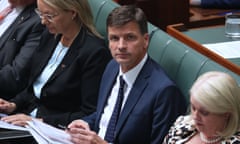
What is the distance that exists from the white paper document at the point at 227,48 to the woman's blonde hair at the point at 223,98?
75 cm

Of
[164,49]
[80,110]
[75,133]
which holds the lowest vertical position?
[80,110]

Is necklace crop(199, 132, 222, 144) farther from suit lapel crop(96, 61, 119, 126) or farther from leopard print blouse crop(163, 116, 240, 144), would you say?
suit lapel crop(96, 61, 119, 126)

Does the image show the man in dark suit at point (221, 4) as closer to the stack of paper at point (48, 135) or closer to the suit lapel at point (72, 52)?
the suit lapel at point (72, 52)

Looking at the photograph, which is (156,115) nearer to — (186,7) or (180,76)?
(180,76)

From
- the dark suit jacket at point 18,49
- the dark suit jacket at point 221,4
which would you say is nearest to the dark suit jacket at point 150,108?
the dark suit jacket at point 18,49

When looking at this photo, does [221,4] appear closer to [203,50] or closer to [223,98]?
[203,50]

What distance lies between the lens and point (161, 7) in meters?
3.47

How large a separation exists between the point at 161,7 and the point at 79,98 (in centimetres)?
120

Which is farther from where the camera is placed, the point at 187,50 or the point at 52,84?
the point at 52,84

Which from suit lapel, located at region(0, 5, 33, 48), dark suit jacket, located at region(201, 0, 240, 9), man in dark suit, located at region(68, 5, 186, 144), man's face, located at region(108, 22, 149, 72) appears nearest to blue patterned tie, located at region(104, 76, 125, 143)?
man in dark suit, located at region(68, 5, 186, 144)

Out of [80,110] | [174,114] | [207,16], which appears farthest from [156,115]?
[207,16]

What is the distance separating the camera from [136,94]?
2.04 metres

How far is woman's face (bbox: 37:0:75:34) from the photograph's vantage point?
2.46 metres

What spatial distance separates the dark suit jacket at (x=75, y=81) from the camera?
239cm
